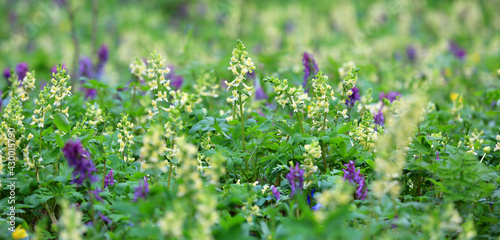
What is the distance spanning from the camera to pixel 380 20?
27.4 ft

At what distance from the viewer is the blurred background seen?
17.2 feet

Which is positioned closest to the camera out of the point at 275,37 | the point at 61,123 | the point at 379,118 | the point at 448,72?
the point at 61,123

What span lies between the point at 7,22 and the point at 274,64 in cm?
764

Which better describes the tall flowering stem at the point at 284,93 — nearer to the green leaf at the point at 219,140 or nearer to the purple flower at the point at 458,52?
the green leaf at the point at 219,140

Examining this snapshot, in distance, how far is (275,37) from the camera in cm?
741

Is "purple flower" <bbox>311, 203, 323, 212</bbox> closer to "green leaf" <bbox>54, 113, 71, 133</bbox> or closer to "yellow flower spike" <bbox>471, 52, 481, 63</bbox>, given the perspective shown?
"green leaf" <bbox>54, 113, 71, 133</bbox>

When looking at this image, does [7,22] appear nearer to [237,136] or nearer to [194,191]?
[237,136]

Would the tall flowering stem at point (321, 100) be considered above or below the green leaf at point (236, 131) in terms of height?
above

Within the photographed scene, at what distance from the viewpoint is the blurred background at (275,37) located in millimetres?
5230

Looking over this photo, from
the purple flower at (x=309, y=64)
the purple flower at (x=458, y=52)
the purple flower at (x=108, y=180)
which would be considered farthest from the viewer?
the purple flower at (x=458, y=52)

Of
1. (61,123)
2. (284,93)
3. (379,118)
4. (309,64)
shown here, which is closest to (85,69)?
(61,123)

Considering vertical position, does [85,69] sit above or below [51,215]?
above

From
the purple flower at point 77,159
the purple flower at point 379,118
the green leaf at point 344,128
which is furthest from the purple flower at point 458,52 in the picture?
the purple flower at point 77,159

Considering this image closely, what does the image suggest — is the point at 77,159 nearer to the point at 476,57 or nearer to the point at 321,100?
the point at 321,100
